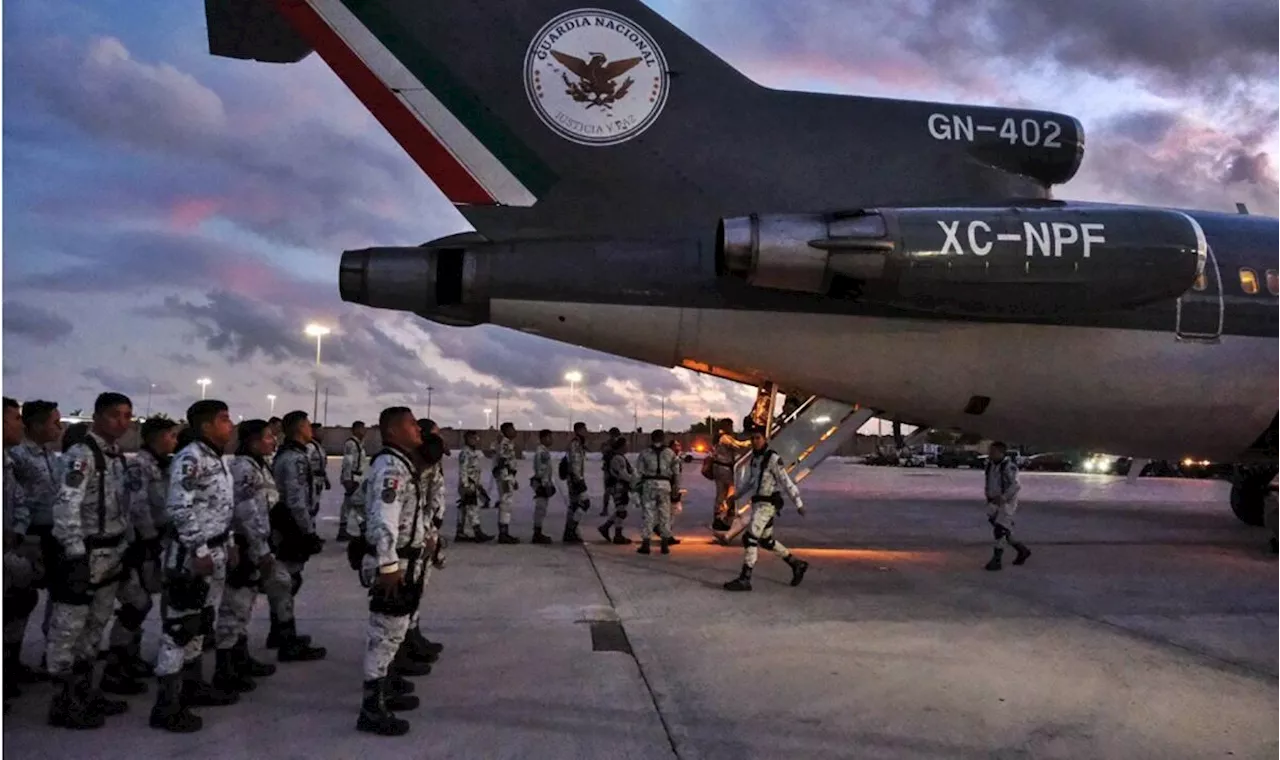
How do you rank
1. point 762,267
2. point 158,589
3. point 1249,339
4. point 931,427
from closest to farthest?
point 158,589, point 762,267, point 1249,339, point 931,427

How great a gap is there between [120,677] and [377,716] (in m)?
2.08

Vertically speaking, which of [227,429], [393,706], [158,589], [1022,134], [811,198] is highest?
[1022,134]

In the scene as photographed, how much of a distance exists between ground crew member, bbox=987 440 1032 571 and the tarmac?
288 mm

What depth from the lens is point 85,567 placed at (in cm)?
515

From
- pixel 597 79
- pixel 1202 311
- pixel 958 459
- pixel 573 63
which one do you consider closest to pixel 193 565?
pixel 573 63

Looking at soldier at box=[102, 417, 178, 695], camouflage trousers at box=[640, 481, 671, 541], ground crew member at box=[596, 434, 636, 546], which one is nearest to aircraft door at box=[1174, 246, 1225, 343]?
camouflage trousers at box=[640, 481, 671, 541]

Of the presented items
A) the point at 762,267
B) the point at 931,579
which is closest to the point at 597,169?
the point at 762,267

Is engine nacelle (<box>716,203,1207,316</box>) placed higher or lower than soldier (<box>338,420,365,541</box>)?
higher

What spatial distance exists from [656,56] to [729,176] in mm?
1519

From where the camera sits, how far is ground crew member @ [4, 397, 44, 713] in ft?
17.6

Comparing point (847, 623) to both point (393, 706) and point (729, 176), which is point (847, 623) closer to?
point (393, 706)

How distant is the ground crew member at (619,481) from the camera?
1301 cm

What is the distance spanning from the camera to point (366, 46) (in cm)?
911

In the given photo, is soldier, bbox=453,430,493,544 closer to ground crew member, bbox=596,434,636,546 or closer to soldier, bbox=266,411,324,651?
ground crew member, bbox=596,434,636,546
